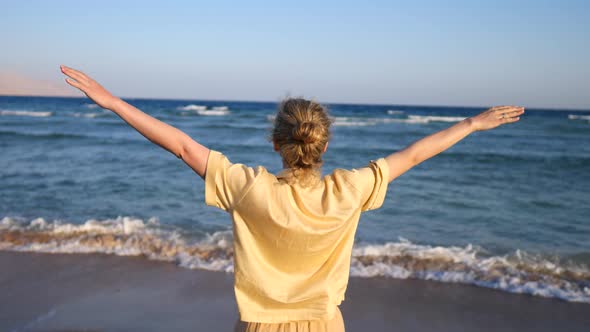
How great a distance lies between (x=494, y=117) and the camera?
195 cm

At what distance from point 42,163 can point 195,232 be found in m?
7.45

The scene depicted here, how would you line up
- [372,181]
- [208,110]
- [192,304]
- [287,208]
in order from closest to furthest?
[287,208] < [372,181] < [192,304] < [208,110]

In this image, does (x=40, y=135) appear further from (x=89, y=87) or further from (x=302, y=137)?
(x=302, y=137)

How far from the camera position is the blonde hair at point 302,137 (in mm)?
1615

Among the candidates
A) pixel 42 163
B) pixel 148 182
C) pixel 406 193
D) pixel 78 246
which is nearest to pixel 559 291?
pixel 406 193

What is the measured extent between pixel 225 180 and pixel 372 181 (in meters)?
0.52

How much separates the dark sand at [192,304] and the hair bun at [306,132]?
283 centimetres

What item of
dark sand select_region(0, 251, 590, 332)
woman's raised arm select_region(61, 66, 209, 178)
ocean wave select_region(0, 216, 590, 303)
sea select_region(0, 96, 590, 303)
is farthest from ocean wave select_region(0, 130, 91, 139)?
woman's raised arm select_region(61, 66, 209, 178)

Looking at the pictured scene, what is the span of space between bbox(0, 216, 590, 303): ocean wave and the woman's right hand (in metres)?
3.51

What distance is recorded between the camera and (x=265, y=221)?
157 centimetres

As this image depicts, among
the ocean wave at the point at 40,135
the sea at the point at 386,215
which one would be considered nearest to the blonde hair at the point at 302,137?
the sea at the point at 386,215

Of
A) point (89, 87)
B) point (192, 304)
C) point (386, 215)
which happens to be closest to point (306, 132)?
point (89, 87)

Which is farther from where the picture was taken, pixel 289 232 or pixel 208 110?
pixel 208 110

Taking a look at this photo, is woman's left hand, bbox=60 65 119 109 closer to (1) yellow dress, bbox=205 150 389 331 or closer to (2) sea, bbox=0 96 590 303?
(1) yellow dress, bbox=205 150 389 331
